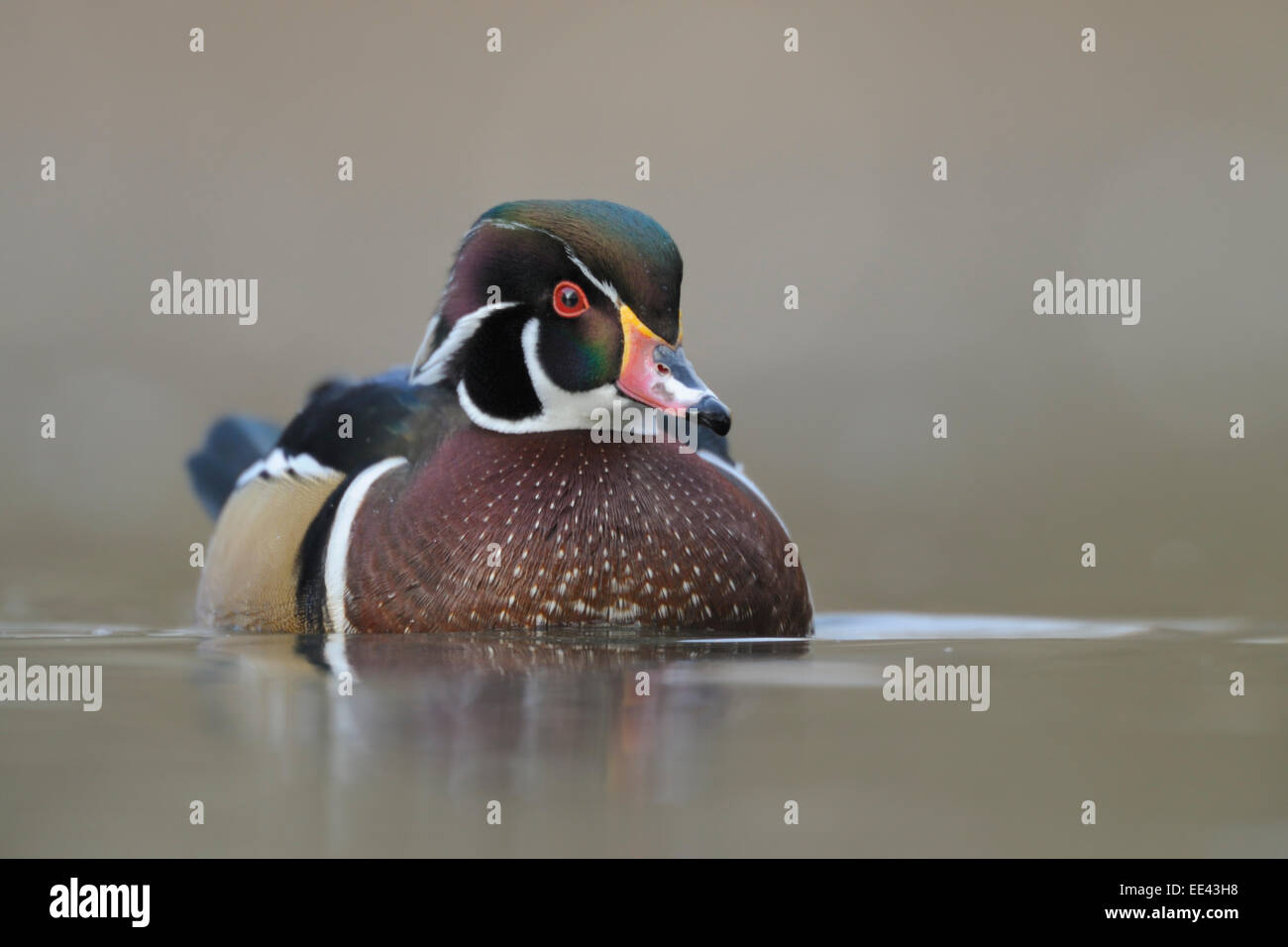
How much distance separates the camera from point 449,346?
4863 mm

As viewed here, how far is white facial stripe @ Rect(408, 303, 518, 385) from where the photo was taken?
15.5 ft

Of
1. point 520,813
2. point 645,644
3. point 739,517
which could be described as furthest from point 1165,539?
point 520,813

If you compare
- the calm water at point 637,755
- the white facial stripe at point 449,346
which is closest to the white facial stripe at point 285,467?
the white facial stripe at point 449,346

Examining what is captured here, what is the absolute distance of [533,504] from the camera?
15.0 ft

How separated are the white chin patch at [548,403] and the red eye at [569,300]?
101 millimetres

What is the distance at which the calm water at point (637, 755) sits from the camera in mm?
2518

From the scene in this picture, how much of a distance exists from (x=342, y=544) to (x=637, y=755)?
2033 mm

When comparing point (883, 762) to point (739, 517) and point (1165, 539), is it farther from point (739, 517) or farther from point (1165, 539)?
point (1165, 539)

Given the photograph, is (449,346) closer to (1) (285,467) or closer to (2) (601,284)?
(2) (601,284)

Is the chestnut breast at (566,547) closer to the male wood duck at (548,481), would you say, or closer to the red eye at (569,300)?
the male wood duck at (548,481)

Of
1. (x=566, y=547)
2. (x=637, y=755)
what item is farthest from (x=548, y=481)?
(x=637, y=755)

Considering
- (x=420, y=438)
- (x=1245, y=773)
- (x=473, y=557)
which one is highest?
(x=420, y=438)

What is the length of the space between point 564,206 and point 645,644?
3.93 ft

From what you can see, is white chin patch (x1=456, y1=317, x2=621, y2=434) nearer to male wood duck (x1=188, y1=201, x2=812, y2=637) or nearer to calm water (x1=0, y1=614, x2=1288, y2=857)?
male wood duck (x1=188, y1=201, x2=812, y2=637)
